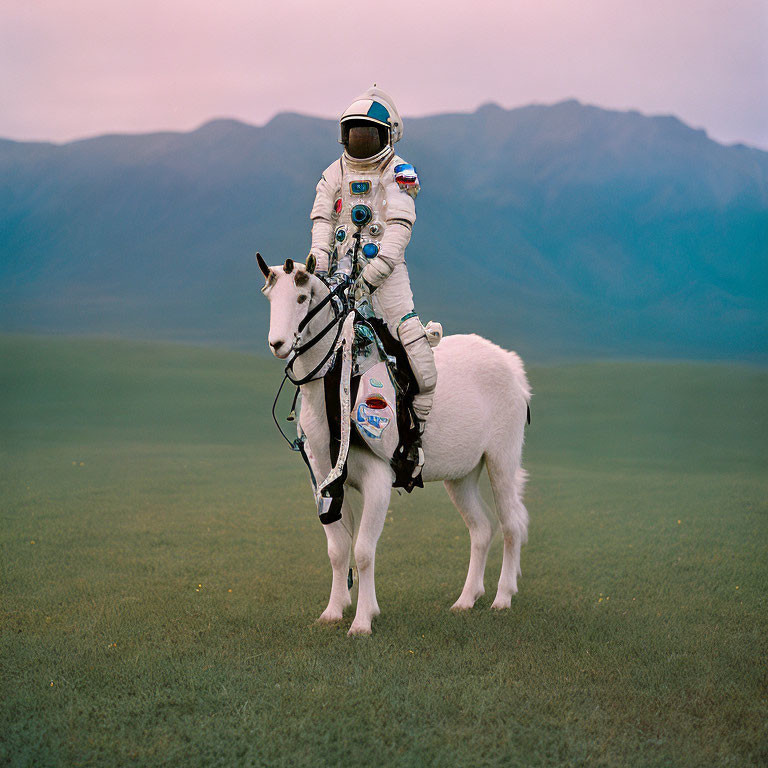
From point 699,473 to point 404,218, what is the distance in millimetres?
9829

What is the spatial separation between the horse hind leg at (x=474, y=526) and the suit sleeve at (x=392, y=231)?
7.10 ft

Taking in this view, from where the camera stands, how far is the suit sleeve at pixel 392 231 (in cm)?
555

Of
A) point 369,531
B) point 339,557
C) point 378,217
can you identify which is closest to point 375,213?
point 378,217

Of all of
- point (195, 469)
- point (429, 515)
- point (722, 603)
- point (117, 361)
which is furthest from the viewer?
point (117, 361)

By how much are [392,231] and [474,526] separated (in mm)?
2710

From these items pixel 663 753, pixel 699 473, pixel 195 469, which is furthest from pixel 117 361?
pixel 663 753

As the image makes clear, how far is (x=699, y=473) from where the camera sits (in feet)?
44.7

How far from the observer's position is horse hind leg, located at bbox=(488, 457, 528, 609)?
22.5 ft

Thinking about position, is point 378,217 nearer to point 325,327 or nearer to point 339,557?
point 325,327

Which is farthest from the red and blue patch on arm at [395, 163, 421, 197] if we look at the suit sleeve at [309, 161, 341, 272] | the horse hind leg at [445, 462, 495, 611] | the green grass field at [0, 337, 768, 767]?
the green grass field at [0, 337, 768, 767]

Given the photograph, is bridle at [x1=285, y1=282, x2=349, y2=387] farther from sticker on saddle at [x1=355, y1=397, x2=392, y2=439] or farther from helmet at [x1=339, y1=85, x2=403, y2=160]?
helmet at [x1=339, y1=85, x2=403, y2=160]

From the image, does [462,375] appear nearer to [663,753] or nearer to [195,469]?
[663,753]

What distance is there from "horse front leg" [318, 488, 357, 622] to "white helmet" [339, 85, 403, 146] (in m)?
2.76

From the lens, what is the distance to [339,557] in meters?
6.09
